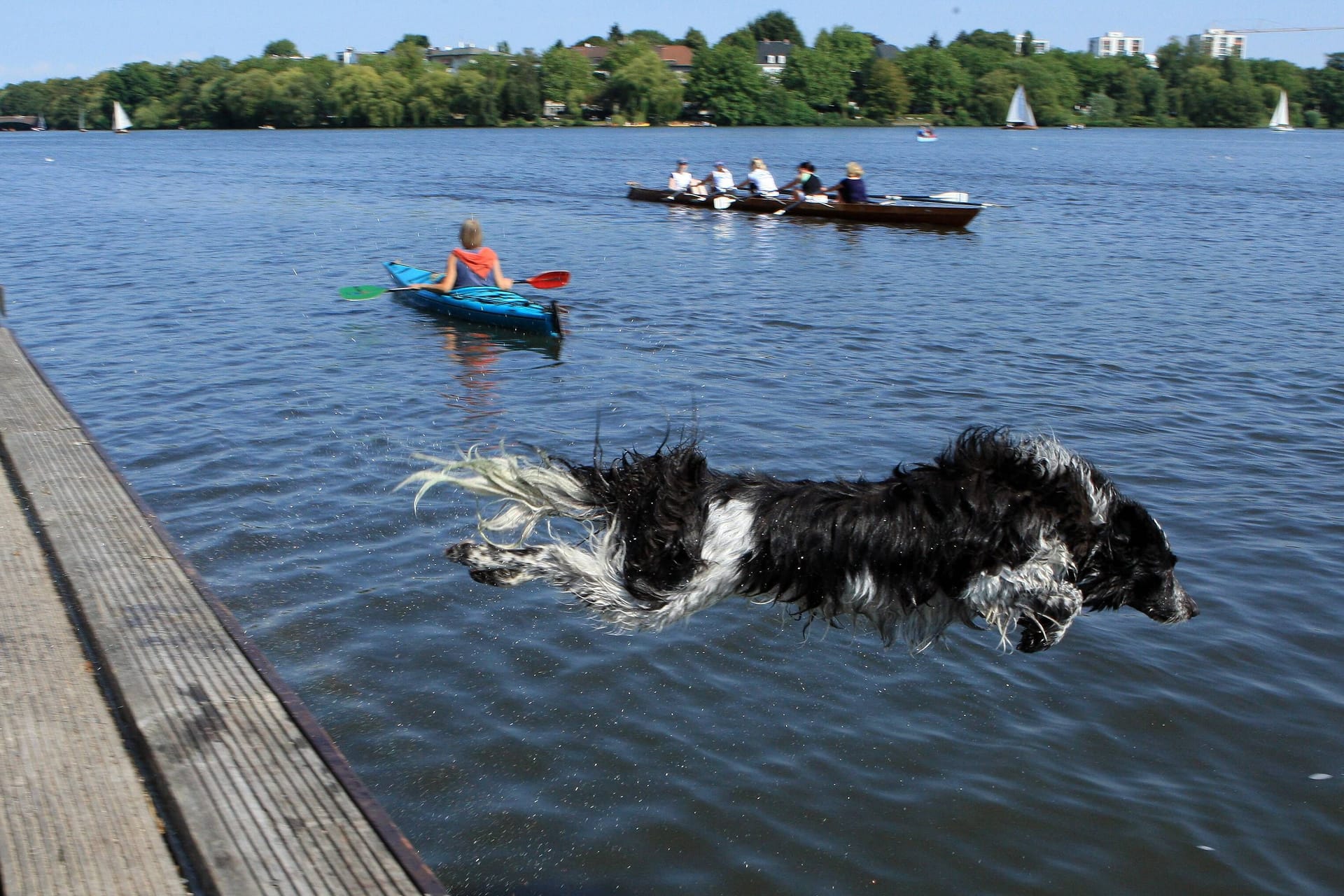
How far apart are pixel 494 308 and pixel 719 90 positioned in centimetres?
10678

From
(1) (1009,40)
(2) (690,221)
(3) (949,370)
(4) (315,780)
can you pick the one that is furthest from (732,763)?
(1) (1009,40)

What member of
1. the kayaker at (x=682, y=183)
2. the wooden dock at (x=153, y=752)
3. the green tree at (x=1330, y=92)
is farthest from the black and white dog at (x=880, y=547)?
the green tree at (x=1330, y=92)

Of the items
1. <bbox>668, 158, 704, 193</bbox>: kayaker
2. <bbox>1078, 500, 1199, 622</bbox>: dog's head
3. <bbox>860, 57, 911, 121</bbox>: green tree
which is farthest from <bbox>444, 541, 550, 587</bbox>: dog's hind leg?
<bbox>860, 57, 911, 121</bbox>: green tree

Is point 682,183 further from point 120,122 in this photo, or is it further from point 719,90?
point 120,122

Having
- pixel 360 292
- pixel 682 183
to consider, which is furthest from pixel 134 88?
pixel 360 292

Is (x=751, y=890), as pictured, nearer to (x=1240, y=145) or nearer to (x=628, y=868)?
(x=628, y=868)

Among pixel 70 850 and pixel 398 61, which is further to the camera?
pixel 398 61

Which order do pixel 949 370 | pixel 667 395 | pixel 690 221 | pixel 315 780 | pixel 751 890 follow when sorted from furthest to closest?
pixel 690 221
pixel 949 370
pixel 667 395
pixel 751 890
pixel 315 780

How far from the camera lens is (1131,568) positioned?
4098mm

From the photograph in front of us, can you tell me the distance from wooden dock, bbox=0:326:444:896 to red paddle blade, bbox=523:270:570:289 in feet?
37.5

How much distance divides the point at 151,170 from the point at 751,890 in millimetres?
49066

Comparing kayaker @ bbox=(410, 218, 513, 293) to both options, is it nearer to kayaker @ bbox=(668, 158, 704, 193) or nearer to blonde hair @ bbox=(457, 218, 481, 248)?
blonde hair @ bbox=(457, 218, 481, 248)

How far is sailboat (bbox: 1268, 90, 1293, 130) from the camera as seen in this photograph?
352ft

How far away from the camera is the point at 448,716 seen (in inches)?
217
